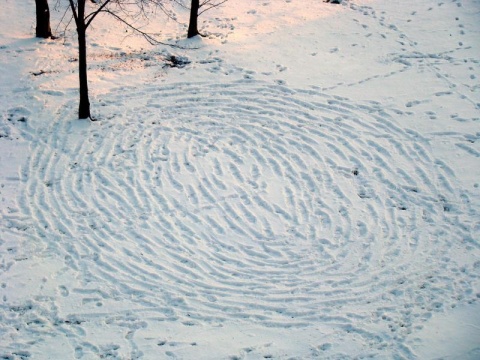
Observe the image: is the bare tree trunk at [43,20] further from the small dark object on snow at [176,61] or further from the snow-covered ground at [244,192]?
the small dark object on snow at [176,61]

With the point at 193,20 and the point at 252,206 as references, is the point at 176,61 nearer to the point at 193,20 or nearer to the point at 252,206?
the point at 193,20

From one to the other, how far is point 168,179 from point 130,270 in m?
2.69

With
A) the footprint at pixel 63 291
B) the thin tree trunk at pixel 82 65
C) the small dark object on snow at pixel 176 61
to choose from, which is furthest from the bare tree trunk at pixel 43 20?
the footprint at pixel 63 291

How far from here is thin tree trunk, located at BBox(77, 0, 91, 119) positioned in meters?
13.1

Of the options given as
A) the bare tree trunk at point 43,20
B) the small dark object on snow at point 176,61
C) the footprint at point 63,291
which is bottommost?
the footprint at point 63,291

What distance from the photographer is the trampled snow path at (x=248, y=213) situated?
10125mm

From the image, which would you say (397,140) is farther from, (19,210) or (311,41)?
(19,210)

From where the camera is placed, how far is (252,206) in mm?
12227

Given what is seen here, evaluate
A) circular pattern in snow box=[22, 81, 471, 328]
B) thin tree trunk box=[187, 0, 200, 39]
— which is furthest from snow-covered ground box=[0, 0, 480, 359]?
thin tree trunk box=[187, 0, 200, 39]

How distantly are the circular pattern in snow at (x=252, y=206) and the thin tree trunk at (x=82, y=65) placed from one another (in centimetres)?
42

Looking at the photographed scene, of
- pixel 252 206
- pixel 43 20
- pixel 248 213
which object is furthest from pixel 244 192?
pixel 43 20

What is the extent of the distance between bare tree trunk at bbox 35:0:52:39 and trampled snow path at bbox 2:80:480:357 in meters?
3.54

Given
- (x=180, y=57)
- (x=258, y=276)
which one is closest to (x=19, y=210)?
(x=258, y=276)

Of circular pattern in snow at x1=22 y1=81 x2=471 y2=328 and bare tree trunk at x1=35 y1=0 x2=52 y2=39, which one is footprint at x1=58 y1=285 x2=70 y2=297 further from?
bare tree trunk at x1=35 y1=0 x2=52 y2=39
